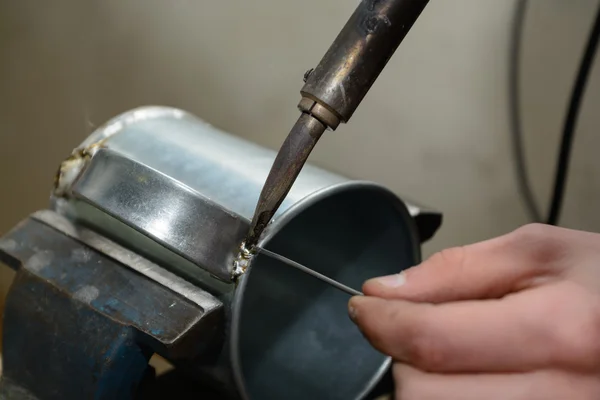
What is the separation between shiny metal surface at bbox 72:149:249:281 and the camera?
381 mm

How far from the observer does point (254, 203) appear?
40 centimetres

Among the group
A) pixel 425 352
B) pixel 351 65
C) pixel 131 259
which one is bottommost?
pixel 131 259

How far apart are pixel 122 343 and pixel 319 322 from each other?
22 cm

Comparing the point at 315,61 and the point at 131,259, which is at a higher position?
the point at 315,61

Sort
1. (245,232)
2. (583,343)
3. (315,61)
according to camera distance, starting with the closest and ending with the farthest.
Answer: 1. (583,343)
2. (245,232)
3. (315,61)

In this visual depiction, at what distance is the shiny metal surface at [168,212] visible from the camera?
0.38m

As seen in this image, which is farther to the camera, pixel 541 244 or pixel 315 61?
pixel 315 61

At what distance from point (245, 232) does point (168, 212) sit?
2.3 inches

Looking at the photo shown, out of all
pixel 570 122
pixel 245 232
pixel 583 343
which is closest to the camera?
pixel 583 343

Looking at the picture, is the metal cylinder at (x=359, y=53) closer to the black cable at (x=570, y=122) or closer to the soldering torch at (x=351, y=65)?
the soldering torch at (x=351, y=65)

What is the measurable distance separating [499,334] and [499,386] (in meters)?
0.02

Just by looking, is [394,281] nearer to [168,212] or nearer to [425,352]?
[425,352]

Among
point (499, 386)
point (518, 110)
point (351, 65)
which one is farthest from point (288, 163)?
point (518, 110)

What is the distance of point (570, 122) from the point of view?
0.61 metres
